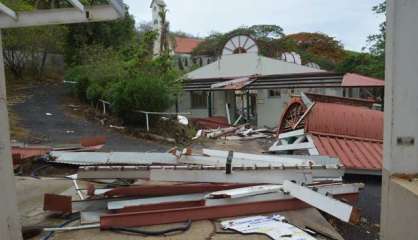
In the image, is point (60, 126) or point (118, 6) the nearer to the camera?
point (118, 6)

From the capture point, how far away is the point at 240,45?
104 ft

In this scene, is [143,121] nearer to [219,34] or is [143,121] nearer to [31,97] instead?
[31,97]

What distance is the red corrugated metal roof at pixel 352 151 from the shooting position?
7777 mm

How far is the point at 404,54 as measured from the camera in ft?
9.30

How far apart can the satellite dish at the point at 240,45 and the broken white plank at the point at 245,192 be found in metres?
27.5

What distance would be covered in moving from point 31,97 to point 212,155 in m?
17.4

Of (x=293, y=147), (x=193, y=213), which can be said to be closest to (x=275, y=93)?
(x=293, y=147)

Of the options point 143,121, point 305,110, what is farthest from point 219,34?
point 305,110

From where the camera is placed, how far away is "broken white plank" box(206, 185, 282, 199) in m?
4.25

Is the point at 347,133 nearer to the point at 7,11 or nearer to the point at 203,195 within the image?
the point at 203,195

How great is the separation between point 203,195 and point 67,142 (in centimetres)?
842

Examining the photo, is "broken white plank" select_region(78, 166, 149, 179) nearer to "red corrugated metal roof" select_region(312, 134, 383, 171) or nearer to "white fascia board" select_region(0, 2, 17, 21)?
"white fascia board" select_region(0, 2, 17, 21)

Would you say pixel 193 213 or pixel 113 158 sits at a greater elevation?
pixel 113 158

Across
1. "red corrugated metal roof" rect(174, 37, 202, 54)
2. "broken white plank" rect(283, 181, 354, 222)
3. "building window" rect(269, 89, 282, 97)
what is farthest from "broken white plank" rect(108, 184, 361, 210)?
"red corrugated metal roof" rect(174, 37, 202, 54)
